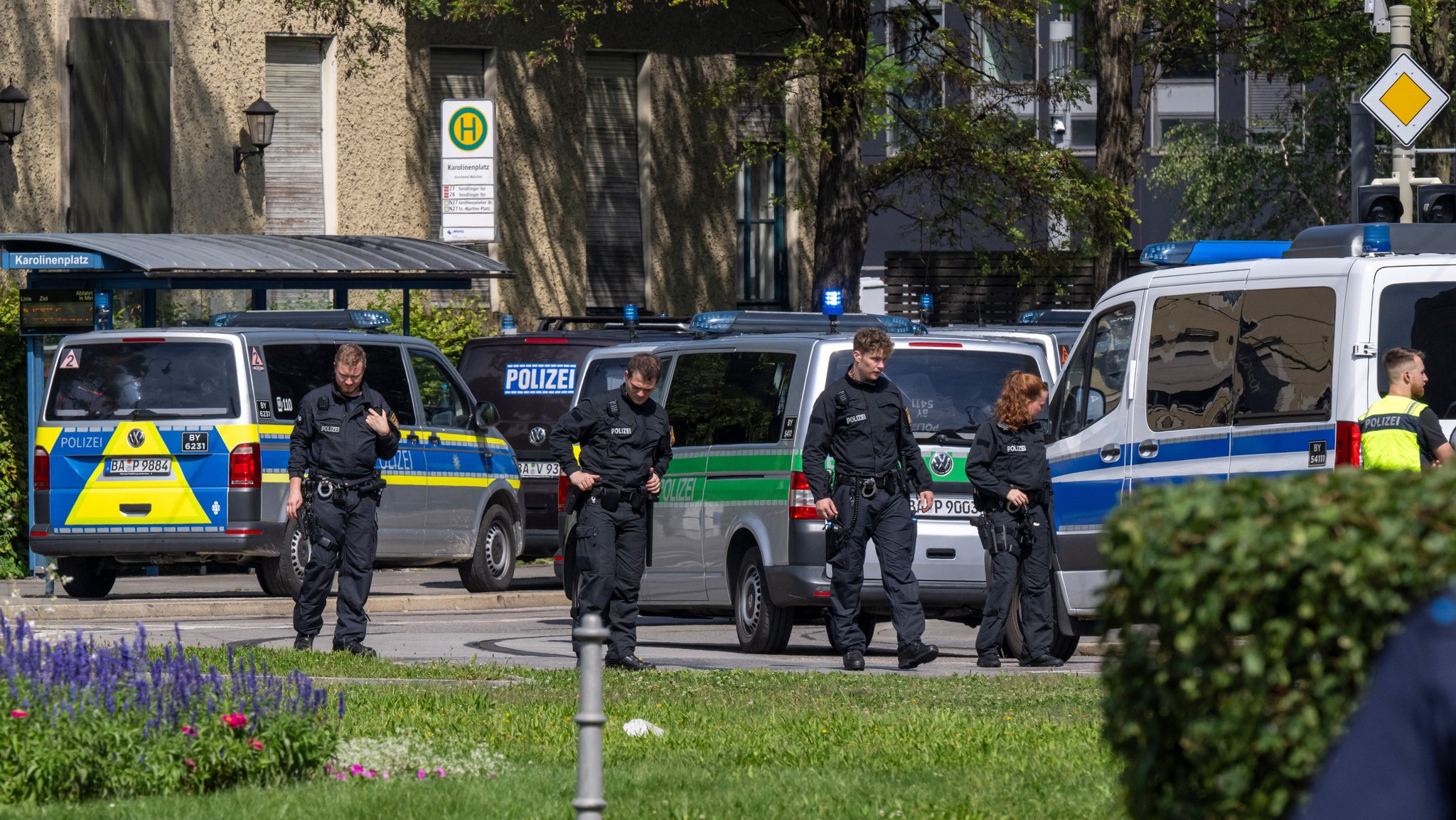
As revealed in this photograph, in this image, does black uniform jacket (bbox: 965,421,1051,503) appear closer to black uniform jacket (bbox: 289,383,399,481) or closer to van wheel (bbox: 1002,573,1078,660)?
van wheel (bbox: 1002,573,1078,660)

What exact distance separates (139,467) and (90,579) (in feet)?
5.02

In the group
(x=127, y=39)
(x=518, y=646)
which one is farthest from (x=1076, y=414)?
(x=127, y=39)

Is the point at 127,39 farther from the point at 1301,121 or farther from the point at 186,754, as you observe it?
the point at 1301,121

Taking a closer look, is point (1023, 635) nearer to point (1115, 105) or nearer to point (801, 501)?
point (801, 501)

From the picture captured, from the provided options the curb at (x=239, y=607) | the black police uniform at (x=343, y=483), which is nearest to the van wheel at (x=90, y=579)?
the curb at (x=239, y=607)

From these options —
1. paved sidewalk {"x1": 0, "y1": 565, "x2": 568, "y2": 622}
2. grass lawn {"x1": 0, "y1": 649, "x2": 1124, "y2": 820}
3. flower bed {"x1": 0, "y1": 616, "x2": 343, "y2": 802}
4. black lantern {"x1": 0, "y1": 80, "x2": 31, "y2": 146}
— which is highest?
black lantern {"x1": 0, "y1": 80, "x2": 31, "y2": 146}

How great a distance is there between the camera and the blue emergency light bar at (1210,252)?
1215 centimetres

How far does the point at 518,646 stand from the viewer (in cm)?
1370

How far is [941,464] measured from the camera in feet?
42.6

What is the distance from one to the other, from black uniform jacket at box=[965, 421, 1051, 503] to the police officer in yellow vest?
2.63 m

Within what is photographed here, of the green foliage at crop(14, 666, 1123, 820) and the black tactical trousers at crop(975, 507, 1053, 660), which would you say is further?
the black tactical trousers at crop(975, 507, 1053, 660)

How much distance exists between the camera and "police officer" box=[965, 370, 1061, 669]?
1215 cm

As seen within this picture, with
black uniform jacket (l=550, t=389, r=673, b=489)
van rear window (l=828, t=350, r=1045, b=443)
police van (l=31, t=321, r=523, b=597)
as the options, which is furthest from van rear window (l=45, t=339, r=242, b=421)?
van rear window (l=828, t=350, r=1045, b=443)

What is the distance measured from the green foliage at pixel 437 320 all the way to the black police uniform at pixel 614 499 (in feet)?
36.1
